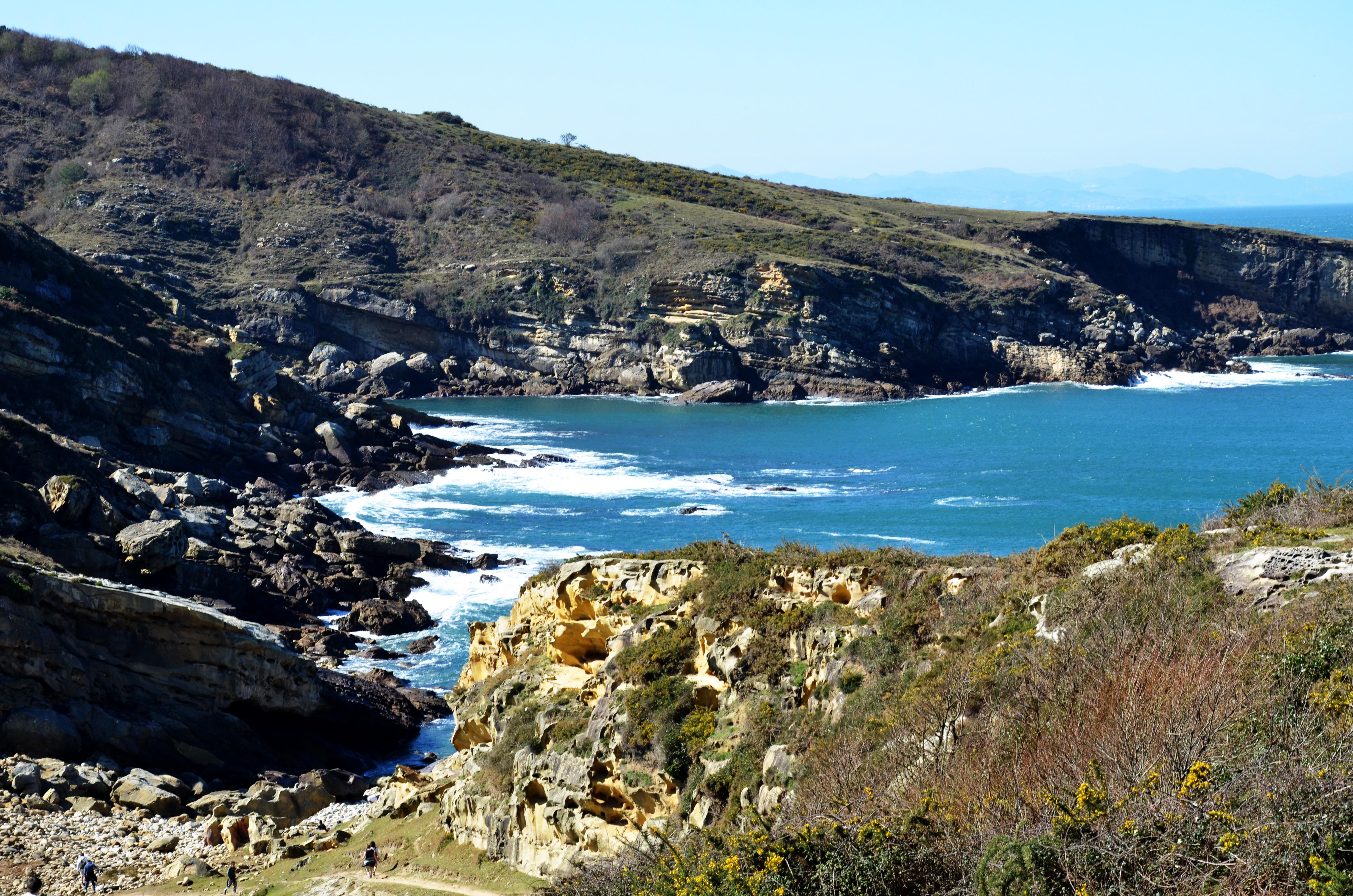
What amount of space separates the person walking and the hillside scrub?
209 inches

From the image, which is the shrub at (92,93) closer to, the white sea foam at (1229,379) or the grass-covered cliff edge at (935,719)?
the white sea foam at (1229,379)

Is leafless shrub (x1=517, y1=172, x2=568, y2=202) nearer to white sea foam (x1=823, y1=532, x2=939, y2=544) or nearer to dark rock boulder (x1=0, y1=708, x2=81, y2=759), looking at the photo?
white sea foam (x1=823, y1=532, x2=939, y2=544)

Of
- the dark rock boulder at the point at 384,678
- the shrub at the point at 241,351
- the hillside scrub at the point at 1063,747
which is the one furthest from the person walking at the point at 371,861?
the shrub at the point at 241,351

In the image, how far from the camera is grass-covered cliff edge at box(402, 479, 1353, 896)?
8.51 m

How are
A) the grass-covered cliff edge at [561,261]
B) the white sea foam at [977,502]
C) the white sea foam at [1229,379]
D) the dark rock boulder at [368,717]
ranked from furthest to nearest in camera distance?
the grass-covered cliff edge at [561,261], the white sea foam at [1229,379], the white sea foam at [977,502], the dark rock boulder at [368,717]

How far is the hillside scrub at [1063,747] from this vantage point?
8.16m

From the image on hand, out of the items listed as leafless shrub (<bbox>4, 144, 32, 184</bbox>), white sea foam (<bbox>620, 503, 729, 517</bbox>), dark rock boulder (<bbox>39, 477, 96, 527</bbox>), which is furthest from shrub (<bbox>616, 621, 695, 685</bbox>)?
leafless shrub (<bbox>4, 144, 32, 184</bbox>)

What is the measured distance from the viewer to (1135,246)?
109000 millimetres

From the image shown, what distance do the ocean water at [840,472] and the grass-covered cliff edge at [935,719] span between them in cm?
1162

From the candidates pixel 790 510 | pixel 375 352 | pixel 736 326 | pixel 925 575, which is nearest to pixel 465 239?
pixel 375 352

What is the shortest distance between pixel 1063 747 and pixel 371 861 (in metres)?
12.5

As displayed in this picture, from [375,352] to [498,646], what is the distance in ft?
220

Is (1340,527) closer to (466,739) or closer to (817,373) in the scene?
(466,739)

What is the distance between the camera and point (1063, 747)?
33.3ft
